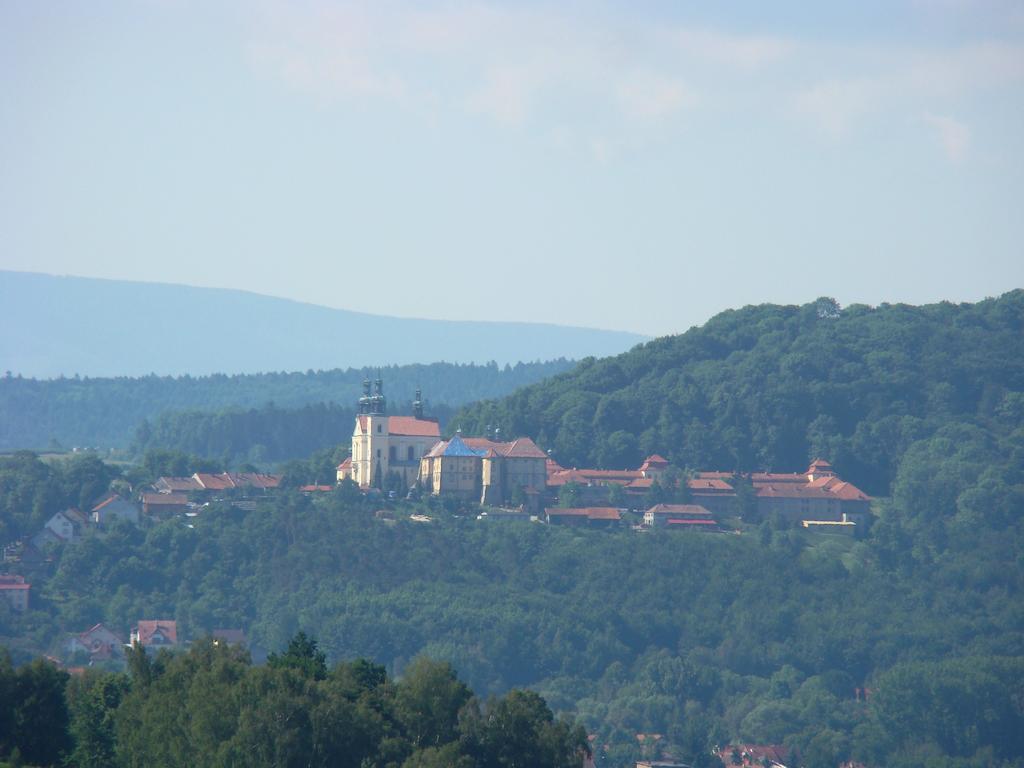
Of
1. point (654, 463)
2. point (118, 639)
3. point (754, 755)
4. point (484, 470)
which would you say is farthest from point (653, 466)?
point (754, 755)

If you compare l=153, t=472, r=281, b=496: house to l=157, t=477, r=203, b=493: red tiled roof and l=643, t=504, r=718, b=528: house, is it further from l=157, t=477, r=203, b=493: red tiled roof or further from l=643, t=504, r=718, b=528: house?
l=643, t=504, r=718, b=528: house

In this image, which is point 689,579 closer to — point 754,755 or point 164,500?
point 754,755

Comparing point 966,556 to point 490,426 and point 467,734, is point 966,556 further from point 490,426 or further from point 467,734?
point 467,734

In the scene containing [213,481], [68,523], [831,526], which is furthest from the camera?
[831,526]

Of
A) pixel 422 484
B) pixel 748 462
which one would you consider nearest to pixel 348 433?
pixel 748 462

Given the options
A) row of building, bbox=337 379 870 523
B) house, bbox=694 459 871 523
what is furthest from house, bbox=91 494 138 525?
house, bbox=694 459 871 523
